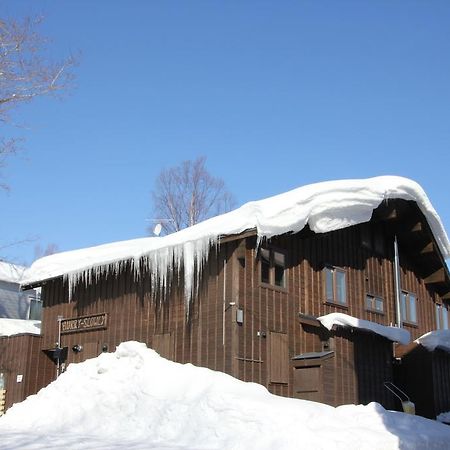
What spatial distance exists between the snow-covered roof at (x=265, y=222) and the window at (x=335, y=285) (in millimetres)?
1519

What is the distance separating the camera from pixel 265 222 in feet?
41.8

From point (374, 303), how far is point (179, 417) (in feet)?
26.7

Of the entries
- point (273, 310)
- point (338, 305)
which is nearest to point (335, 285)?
point (338, 305)

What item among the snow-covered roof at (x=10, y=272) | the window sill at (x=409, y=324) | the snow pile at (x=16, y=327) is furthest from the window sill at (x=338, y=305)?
the snow-covered roof at (x=10, y=272)

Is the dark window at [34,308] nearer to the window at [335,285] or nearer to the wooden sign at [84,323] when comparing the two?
the wooden sign at [84,323]

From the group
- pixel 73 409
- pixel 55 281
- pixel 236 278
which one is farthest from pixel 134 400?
pixel 55 281

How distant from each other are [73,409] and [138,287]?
3.48 meters

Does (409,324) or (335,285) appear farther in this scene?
(409,324)

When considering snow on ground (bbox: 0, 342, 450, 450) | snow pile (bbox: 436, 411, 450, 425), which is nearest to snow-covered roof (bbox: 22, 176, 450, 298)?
snow on ground (bbox: 0, 342, 450, 450)

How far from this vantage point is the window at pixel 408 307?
1858 cm

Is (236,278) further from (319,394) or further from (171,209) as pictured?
(171,209)

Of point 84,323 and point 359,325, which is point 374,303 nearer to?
point 359,325

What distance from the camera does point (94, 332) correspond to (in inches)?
632

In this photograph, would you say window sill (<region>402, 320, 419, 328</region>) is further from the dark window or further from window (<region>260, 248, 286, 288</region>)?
the dark window
